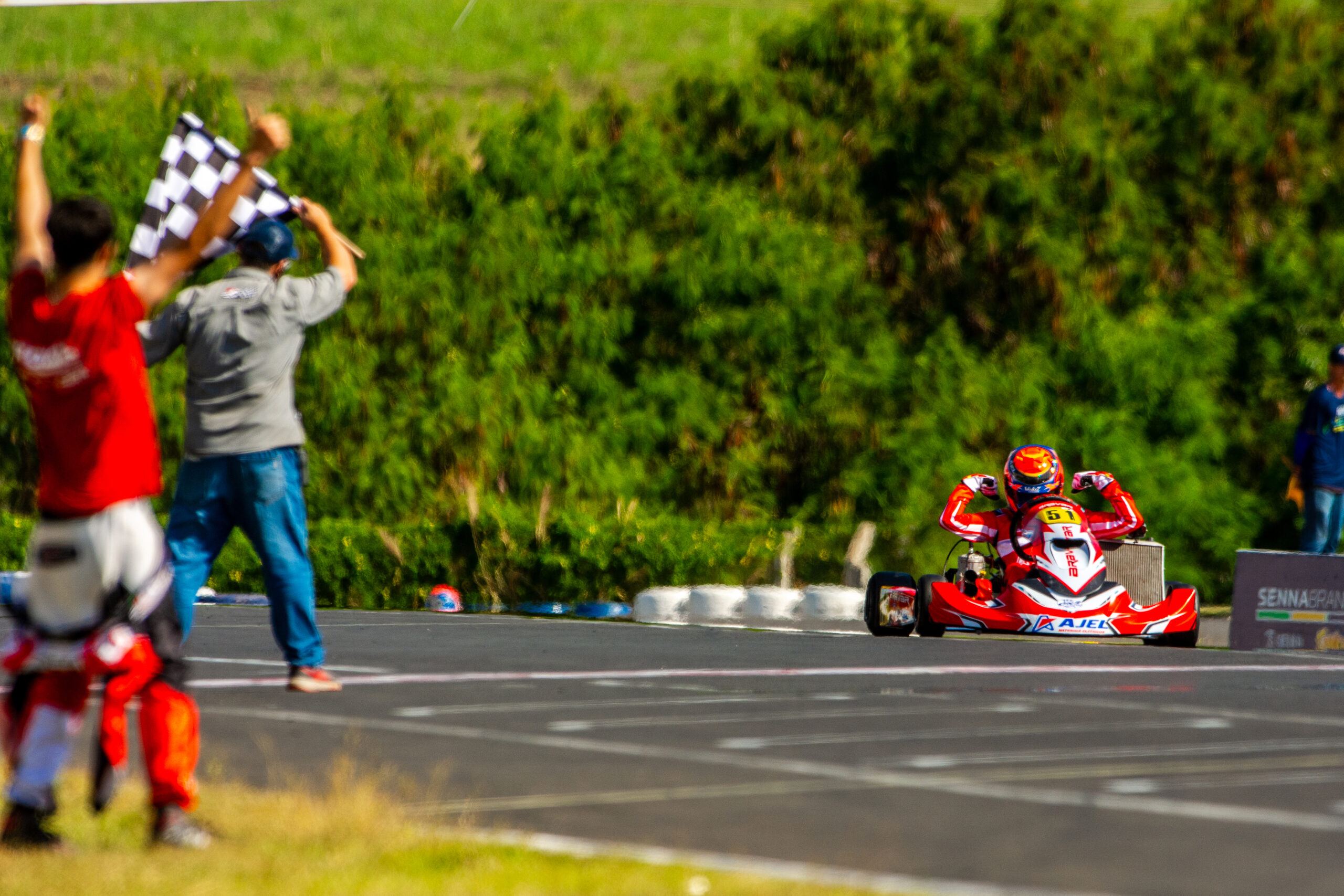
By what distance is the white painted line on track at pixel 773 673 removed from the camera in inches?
378

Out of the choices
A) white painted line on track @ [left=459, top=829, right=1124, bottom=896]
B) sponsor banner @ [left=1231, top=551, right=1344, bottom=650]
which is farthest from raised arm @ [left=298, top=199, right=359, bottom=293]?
sponsor banner @ [left=1231, top=551, right=1344, bottom=650]

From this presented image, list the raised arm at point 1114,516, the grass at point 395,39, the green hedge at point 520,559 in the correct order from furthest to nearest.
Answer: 1. the grass at point 395,39
2. the green hedge at point 520,559
3. the raised arm at point 1114,516

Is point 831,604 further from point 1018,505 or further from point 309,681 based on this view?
point 309,681

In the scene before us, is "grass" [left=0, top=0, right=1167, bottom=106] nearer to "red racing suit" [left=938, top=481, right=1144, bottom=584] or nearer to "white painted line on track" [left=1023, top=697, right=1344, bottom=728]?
"red racing suit" [left=938, top=481, right=1144, bottom=584]

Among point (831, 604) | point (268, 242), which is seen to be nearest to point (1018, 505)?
point (831, 604)

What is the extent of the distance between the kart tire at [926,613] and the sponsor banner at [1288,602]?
230 cm

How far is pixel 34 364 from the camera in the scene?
17.8ft

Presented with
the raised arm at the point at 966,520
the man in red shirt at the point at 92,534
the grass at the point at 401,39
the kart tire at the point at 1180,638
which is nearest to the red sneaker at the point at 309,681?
the man in red shirt at the point at 92,534

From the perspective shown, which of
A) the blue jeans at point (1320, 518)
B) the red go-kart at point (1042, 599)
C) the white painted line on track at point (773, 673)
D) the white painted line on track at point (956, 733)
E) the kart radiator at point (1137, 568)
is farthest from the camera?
the blue jeans at point (1320, 518)

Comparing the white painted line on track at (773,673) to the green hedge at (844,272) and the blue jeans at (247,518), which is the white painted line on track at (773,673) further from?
the green hedge at (844,272)

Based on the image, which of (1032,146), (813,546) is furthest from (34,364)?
(1032,146)

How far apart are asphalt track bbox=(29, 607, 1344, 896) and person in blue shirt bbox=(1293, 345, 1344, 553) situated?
6480mm

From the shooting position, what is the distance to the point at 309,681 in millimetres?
8922

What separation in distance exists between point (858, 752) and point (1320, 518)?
40.2 ft
